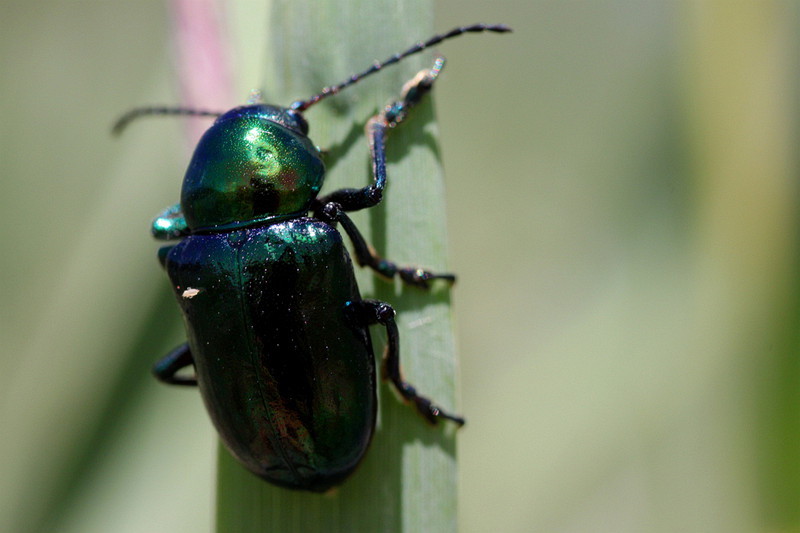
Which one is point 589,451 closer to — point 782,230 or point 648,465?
point 648,465

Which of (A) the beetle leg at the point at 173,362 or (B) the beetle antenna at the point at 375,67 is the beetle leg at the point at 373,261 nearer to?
(B) the beetle antenna at the point at 375,67

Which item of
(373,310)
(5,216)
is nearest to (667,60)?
(373,310)

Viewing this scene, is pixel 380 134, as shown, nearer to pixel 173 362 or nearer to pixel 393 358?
pixel 393 358

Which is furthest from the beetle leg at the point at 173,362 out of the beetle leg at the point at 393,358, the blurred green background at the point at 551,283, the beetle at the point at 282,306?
the beetle leg at the point at 393,358

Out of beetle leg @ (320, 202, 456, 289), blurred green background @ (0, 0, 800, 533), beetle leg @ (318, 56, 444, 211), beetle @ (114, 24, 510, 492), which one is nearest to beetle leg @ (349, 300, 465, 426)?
beetle @ (114, 24, 510, 492)

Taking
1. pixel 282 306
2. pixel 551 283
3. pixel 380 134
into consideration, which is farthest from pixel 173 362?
pixel 551 283
